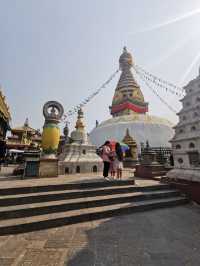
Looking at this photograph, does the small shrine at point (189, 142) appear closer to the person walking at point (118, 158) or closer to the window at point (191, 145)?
the window at point (191, 145)

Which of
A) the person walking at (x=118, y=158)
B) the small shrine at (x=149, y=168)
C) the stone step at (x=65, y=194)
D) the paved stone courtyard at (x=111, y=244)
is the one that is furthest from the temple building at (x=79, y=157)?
the paved stone courtyard at (x=111, y=244)

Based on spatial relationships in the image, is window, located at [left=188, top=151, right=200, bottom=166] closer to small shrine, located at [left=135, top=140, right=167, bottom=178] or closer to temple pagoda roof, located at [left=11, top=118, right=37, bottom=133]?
small shrine, located at [left=135, top=140, right=167, bottom=178]

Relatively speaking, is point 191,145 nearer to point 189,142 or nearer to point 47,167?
point 189,142

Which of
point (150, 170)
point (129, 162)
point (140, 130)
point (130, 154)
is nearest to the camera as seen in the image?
point (150, 170)

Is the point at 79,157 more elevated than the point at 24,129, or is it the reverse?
the point at 24,129

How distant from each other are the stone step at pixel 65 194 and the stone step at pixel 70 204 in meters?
0.14

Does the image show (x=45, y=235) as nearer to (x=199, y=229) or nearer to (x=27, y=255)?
(x=27, y=255)

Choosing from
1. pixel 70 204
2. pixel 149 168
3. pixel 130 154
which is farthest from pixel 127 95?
pixel 70 204

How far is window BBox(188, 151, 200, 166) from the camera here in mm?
6358

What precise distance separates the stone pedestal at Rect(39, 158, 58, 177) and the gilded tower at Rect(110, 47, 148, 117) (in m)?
34.8

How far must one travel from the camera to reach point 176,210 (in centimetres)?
483

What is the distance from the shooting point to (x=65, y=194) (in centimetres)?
476

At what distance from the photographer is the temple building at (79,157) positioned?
35.7 feet

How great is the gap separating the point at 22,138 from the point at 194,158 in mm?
32348
